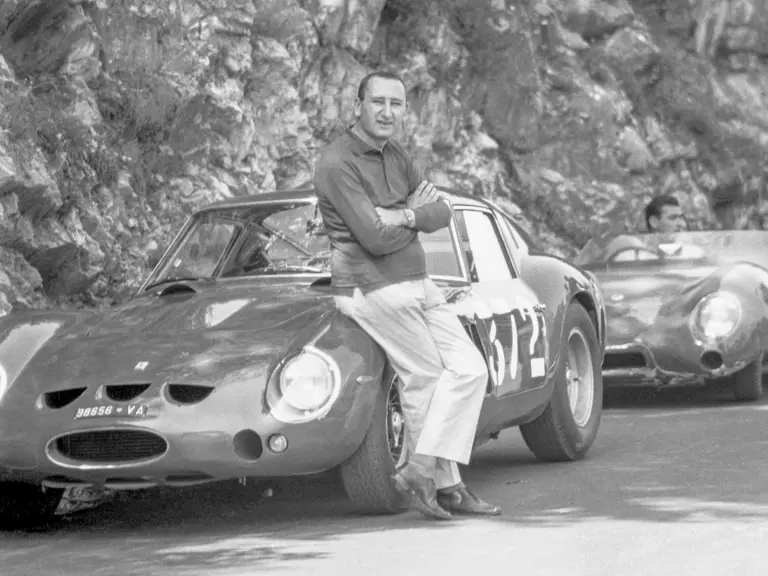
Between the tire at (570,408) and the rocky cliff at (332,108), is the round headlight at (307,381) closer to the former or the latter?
the tire at (570,408)

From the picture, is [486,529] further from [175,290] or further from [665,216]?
[665,216]

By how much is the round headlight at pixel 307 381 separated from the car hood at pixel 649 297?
17.1ft

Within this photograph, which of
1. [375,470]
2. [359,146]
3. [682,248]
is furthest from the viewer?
[682,248]

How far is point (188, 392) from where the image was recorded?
6496 mm

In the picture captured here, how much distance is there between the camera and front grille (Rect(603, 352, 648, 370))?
11375 millimetres

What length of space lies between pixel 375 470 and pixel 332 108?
1078 cm

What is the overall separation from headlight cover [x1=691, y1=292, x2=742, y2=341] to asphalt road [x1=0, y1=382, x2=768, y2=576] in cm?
230

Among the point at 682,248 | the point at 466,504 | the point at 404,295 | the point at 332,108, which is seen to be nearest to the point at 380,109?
the point at 404,295

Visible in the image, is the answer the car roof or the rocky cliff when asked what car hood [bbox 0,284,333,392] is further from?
the rocky cliff

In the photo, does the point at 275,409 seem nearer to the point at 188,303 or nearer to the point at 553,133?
the point at 188,303

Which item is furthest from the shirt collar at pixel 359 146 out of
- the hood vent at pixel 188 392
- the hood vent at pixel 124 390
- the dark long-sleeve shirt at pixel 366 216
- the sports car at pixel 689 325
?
the sports car at pixel 689 325

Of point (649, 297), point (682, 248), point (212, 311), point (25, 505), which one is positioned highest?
point (212, 311)

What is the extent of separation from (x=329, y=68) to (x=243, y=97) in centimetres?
214

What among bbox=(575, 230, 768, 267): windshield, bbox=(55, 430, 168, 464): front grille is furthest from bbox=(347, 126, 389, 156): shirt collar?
bbox=(575, 230, 768, 267): windshield
